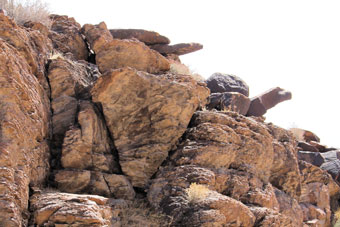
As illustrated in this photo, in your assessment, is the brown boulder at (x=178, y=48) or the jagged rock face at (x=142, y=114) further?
the brown boulder at (x=178, y=48)

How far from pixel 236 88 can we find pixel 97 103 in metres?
7.20

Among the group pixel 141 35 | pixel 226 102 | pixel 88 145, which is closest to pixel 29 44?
pixel 88 145

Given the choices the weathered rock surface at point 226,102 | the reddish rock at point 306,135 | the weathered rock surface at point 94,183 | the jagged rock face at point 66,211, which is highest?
the weathered rock surface at point 226,102

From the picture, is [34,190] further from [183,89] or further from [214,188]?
[183,89]

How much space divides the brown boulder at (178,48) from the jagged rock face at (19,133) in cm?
775

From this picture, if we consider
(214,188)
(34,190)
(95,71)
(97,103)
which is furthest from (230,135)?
(34,190)

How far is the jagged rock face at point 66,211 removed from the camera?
21.7 feet

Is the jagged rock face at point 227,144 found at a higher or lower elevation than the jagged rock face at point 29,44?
lower

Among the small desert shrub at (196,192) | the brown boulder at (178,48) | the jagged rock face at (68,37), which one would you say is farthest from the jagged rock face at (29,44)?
the brown boulder at (178,48)

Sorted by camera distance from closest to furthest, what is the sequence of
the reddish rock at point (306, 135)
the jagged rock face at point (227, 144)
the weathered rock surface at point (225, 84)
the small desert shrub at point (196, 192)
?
the small desert shrub at point (196, 192) < the jagged rock face at point (227, 144) < the weathered rock surface at point (225, 84) < the reddish rock at point (306, 135)

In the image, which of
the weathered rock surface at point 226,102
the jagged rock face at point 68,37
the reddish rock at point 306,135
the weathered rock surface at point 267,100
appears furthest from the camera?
the reddish rock at point 306,135

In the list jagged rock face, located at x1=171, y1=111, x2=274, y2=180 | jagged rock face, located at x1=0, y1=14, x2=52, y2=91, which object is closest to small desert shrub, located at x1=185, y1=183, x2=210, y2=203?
jagged rock face, located at x1=171, y1=111, x2=274, y2=180

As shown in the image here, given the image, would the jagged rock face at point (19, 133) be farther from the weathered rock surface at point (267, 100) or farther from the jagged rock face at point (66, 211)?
the weathered rock surface at point (267, 100)

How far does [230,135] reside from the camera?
9906 mm
